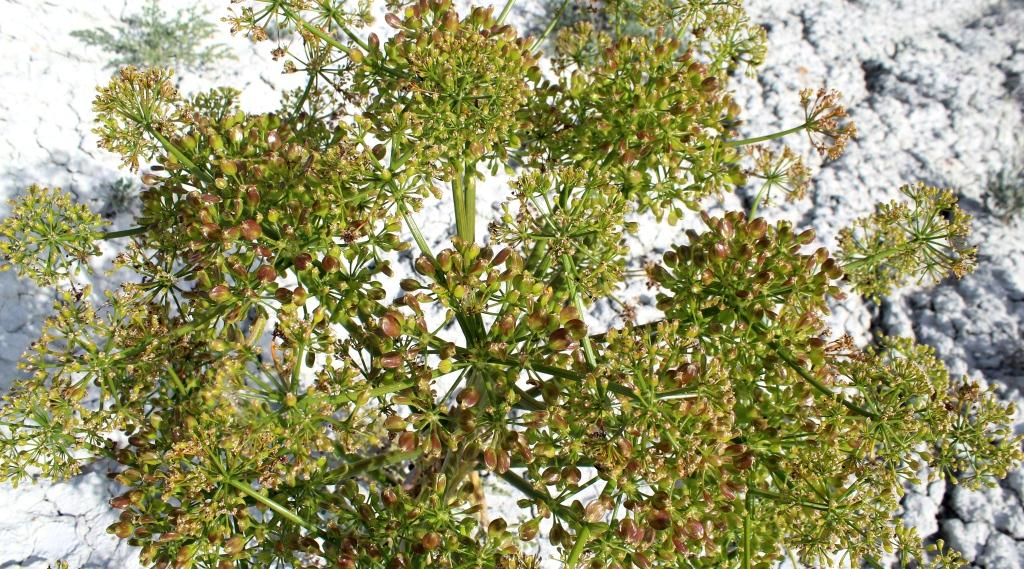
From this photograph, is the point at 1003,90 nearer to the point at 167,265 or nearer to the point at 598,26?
the point at 598,26

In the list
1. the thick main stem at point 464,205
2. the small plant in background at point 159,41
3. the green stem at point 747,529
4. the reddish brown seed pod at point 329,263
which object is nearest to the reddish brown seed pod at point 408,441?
the reddish brown seed pod at point 329,263

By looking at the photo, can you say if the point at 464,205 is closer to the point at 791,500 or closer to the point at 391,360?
the point at 391,360

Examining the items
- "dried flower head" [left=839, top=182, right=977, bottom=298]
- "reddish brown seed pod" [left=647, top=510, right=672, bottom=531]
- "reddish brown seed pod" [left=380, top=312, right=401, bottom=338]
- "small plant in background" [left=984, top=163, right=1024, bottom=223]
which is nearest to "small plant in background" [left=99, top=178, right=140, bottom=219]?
"reddish brown seed pod" [left=380, top=312, right=401, bottom=338]

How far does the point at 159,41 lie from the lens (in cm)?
517

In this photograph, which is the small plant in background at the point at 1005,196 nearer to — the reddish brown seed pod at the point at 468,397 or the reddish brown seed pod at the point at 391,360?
the reddish brown seed pod at the point at 468,397

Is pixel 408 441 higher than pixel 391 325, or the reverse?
pixel 391 325

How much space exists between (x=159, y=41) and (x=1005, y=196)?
6738 millimetres

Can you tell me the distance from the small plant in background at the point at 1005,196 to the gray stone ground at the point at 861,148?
0.29 ft

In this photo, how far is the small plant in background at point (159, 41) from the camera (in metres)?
5.09

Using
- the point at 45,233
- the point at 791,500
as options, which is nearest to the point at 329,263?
→ the point at 45,233

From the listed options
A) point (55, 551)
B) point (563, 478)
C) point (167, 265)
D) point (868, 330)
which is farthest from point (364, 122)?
point (868, 330)

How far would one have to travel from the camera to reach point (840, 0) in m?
6.80

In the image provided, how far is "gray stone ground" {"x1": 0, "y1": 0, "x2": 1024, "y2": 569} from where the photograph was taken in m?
4.01

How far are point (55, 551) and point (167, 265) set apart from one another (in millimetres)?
2165
